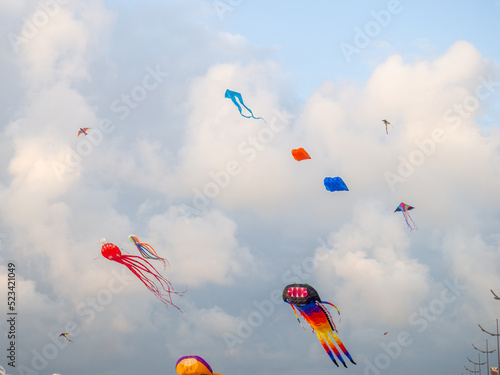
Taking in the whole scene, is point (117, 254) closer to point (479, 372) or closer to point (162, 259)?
point (162, 259)

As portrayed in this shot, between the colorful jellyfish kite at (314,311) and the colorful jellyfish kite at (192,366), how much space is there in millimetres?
11132

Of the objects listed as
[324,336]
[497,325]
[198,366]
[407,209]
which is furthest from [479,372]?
[198,366]

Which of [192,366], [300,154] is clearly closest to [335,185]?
[300,154]

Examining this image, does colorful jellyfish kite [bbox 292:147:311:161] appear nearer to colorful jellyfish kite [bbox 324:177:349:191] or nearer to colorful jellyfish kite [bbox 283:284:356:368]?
colorful jellyfish kite [bbox 324:177:349:191]

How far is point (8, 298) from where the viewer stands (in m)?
67.8

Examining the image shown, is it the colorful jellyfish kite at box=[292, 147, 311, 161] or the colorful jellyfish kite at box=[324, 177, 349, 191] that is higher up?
the colorful jellyfish kite at box=[292, 147, 311, 161]

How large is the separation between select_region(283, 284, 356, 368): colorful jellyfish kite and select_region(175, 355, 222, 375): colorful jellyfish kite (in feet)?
36.5

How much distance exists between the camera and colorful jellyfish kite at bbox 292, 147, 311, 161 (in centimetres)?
6762

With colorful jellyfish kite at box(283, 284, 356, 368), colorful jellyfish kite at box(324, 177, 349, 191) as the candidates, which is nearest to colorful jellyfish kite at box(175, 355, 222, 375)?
colorful jellyfish kite at box(283, 284, 356, 368)

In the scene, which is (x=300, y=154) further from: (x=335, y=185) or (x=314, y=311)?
(x=314, y=311)

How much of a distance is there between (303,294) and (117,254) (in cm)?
2168

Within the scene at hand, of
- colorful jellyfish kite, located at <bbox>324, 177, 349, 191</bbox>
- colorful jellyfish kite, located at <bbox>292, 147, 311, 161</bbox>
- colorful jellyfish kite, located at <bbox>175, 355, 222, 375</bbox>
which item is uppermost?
colorful jellyfish kite, located at <bbox>292, 147, 311, 161</bbox>

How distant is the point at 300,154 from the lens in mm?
67938

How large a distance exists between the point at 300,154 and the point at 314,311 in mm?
18657
